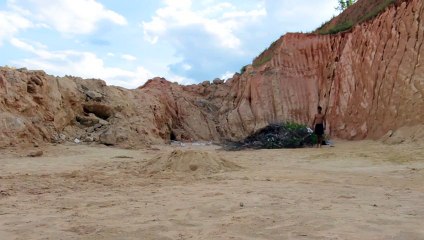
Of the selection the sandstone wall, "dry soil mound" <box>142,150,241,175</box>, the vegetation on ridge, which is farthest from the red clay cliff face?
"dry soil mound" <box>142,150,241,175</box>

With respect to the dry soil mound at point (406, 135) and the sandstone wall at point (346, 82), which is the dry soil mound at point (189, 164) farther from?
the sandstone wall at point (346, 82)

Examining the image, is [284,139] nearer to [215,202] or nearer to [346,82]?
[346,82]

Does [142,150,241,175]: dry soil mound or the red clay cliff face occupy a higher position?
the red clay cliff face

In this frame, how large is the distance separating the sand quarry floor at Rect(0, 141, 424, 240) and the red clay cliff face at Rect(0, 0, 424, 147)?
240 inches

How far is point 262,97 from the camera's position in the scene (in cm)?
2273

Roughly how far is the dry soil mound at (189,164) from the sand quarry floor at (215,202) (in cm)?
10

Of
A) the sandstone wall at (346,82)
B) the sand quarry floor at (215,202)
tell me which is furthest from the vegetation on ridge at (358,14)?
the sand quarry floor at (215,202)

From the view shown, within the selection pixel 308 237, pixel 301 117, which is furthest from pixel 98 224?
pixel 301 117

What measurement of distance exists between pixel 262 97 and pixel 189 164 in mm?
14483

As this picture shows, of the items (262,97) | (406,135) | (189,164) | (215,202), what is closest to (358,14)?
(262,97)

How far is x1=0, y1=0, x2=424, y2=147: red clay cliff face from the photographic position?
594 inches

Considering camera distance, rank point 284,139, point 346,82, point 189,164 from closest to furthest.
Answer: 1. point 189,164
2. point 284,139
3. point 346,82

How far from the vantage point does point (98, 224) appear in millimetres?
4332

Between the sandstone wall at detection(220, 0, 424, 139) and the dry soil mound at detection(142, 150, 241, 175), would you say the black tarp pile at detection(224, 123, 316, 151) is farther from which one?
the dry soil mound at detection(142, 150, 241, 175)
